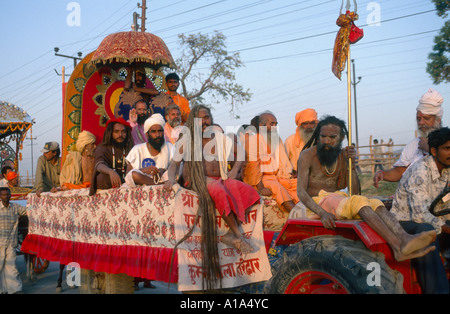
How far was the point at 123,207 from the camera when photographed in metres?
5.11

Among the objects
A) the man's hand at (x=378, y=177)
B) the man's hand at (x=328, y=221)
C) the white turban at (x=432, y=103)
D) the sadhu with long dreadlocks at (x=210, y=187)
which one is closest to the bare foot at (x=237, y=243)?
the sadhu with long dreadlocks at (x=210, y=187)

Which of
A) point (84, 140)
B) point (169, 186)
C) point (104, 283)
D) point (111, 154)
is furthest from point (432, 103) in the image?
point (84, 140)

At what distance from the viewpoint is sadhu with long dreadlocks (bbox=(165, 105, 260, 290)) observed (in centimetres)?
414

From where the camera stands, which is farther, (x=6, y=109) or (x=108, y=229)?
(x=6, y=109)

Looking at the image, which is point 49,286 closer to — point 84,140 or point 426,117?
point 84,140

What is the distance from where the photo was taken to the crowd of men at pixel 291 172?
334cm

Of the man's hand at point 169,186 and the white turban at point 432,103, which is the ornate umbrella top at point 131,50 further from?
the white turban at point 432,103

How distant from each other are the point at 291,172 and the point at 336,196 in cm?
249

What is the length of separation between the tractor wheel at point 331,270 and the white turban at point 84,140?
15.7 ft

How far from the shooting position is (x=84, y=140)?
23.9ft

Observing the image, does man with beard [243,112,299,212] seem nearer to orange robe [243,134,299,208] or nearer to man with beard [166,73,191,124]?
orange robe [243,134,299,208]

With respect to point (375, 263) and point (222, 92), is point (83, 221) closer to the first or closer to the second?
point (375, 263)

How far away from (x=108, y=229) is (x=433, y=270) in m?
3.82

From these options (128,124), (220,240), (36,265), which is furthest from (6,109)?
(220,240)
